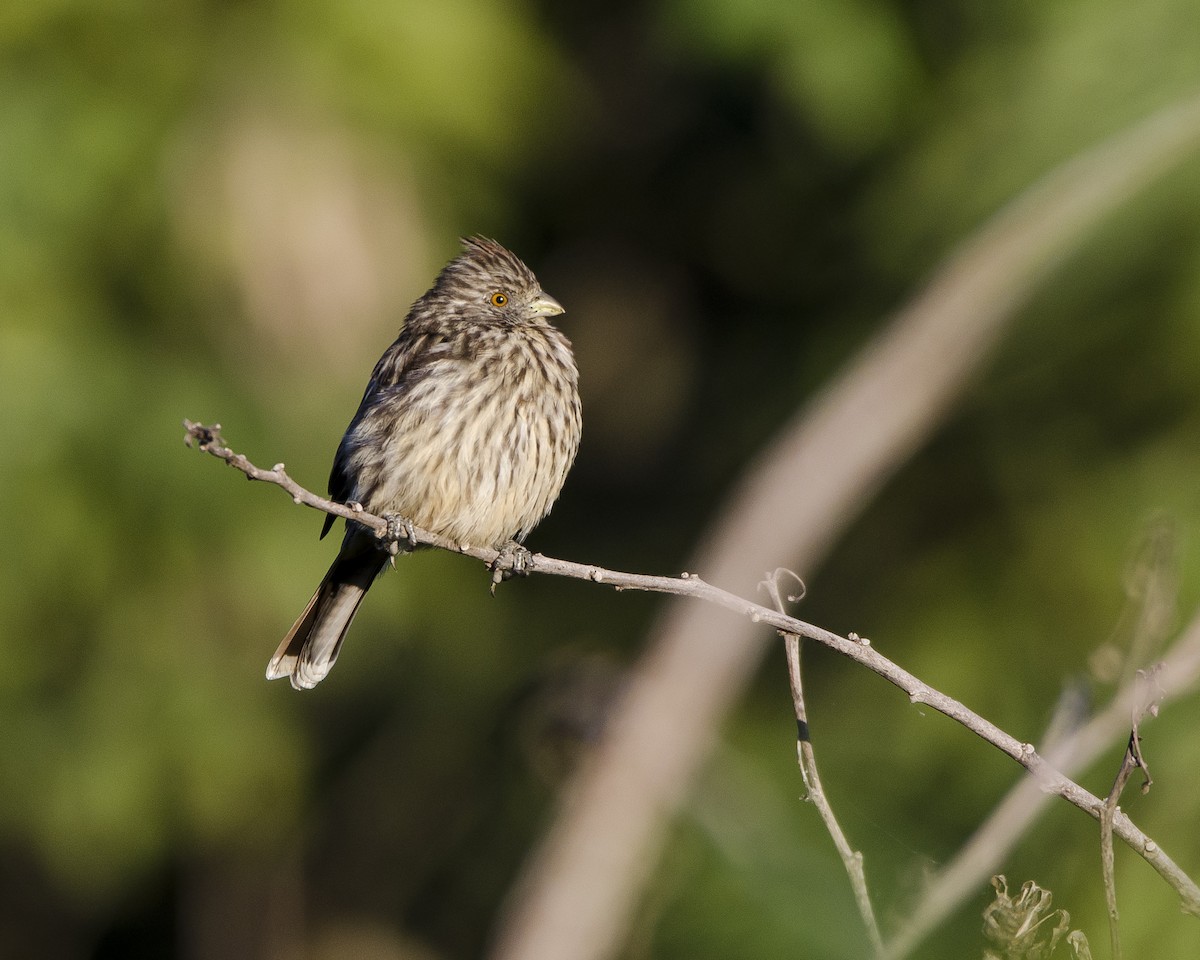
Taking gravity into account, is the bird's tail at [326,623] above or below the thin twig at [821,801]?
above

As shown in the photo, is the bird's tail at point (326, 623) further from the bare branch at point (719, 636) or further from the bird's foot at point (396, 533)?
the bare branch at point (719, 636)

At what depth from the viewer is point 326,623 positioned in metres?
5.37

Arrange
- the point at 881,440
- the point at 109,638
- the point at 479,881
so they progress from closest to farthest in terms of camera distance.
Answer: the point at 881,440 → the point at 109,638 → the point at 479,881

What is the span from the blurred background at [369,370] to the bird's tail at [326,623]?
2.91ft

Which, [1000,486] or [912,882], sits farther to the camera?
[1000,486]

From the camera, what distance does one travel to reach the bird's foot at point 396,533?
466 cm

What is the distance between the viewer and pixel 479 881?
9.22 metres

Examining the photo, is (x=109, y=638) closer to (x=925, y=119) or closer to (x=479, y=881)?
(x=479, y=881)

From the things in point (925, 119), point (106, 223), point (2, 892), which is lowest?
point (2, 892)

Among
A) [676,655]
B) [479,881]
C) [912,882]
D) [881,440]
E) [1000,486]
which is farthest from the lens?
[479,881]

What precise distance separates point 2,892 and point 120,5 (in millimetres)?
5329

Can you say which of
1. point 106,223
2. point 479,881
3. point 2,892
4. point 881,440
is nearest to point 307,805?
point 479,881

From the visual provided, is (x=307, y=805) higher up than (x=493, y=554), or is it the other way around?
(x=493, y=554)

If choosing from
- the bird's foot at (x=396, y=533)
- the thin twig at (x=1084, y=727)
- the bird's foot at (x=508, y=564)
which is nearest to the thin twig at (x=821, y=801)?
the thin twig at (x=1084, y=727)
